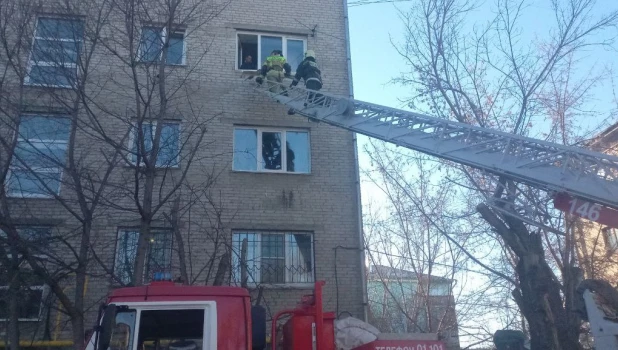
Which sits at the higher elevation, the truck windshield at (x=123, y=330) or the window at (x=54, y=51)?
the window at (x=54, y=51)

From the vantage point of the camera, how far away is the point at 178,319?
18.2ft

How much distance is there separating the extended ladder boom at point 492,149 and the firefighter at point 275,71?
5.02 feet

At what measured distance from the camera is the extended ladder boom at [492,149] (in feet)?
24.5

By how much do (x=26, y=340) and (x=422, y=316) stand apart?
1506 centimetres

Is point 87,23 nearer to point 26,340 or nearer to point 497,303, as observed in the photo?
point 26,340

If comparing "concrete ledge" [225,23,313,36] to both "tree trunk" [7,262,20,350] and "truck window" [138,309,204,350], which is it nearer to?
"tree trunk" [7,262,20,350]

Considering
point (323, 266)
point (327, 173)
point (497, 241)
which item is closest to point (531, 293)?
point (323, 266)

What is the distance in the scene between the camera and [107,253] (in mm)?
11023

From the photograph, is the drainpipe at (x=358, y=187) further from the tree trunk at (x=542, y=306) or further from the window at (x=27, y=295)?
the window at (x=27, y=295)

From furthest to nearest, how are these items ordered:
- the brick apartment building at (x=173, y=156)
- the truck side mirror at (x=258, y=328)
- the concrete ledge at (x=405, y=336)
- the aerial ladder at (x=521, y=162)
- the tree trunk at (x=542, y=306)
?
the brick apartment building at (x=173, y=156) < the tree trunk at (x=542, y=306) < the aerial ladder at (x=521, y=162) < the concrete ledge at (x=405, y=336) < the truck side mirror at (x=258, y=328)

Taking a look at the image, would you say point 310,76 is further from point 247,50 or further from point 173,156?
point 173,156

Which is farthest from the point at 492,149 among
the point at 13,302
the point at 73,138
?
the point at 13,302

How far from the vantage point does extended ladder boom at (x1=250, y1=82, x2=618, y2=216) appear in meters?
7.48

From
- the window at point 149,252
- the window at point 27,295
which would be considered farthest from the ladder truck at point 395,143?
the window at point 149,252
